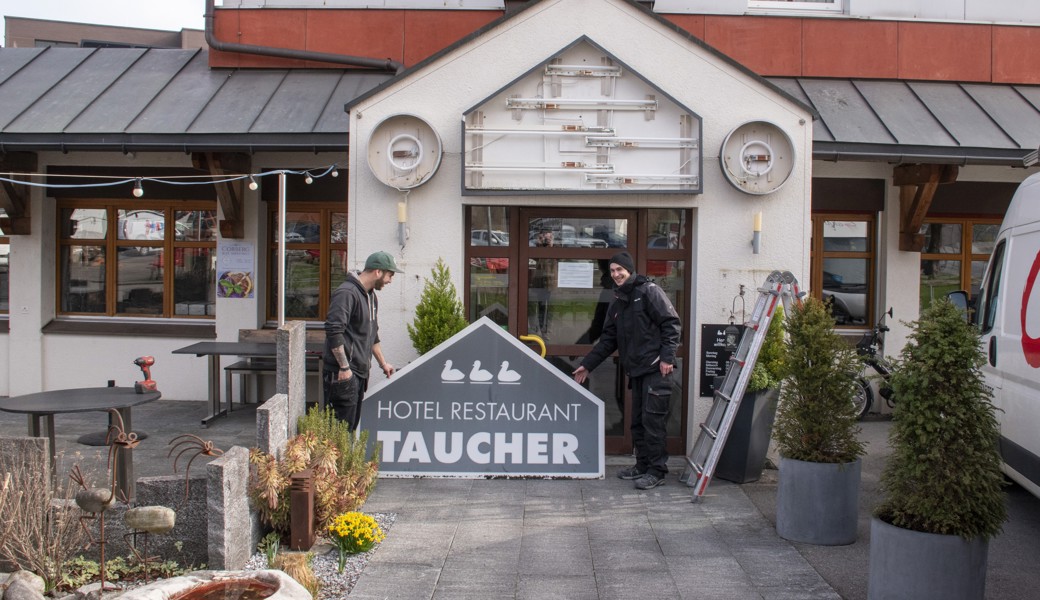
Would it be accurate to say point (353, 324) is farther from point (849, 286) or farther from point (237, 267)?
point (849, 286)

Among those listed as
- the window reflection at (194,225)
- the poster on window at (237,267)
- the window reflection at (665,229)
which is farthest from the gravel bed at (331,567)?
the window reflection at (194,225)

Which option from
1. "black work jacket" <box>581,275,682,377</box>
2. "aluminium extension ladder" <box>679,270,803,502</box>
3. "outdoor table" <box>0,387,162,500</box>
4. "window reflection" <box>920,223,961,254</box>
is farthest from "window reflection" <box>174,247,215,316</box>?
"window reflection" <box>920,223,961,254</box>

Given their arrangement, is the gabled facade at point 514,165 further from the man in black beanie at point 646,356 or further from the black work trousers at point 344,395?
the black work trousers at point 344,395

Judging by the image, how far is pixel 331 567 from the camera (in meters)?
5.69

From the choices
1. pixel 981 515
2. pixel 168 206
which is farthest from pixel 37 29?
pixel 981 515

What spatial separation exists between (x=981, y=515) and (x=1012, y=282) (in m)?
2.79

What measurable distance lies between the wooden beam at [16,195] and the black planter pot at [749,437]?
8140 millimetres

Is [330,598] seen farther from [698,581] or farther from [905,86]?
[905,86]

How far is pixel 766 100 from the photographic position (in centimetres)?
828

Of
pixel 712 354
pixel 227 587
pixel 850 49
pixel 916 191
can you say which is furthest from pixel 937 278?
pixel 227 587

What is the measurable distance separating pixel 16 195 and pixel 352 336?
18.9 ft

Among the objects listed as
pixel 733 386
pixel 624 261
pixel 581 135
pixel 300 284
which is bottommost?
pixel 733 386

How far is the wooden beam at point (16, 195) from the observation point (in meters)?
10.6

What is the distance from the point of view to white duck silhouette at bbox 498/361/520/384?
7859 millimetres
